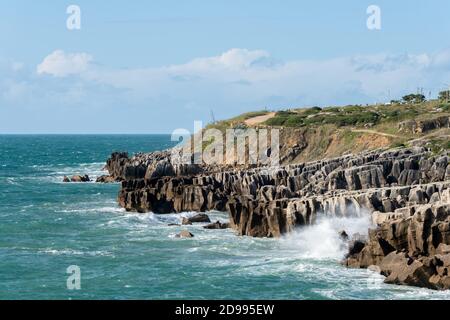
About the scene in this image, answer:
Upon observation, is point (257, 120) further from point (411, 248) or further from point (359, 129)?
point (411, 248)

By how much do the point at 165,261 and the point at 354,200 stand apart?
16.9m

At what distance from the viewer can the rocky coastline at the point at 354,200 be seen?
53281mm

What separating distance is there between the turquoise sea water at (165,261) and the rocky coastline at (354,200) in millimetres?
1372

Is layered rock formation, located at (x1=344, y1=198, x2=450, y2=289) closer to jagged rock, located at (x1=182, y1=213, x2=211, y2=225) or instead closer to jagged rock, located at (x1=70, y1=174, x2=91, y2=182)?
jagged rock, located at (x1=182, y1=213, x2=211, y2=225)

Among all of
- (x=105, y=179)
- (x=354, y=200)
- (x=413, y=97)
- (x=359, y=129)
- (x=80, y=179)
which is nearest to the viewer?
(x=354, y=200)

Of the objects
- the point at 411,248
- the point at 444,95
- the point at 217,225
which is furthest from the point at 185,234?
the point at 444,95

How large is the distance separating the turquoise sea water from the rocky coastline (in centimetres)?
137

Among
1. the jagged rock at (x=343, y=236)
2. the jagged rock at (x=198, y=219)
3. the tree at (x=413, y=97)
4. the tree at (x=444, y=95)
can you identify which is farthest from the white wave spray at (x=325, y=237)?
the tree at (x=413, y=97)

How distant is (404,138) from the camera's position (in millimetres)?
115438

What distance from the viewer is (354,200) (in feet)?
221

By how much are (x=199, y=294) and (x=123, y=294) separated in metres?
4.81
